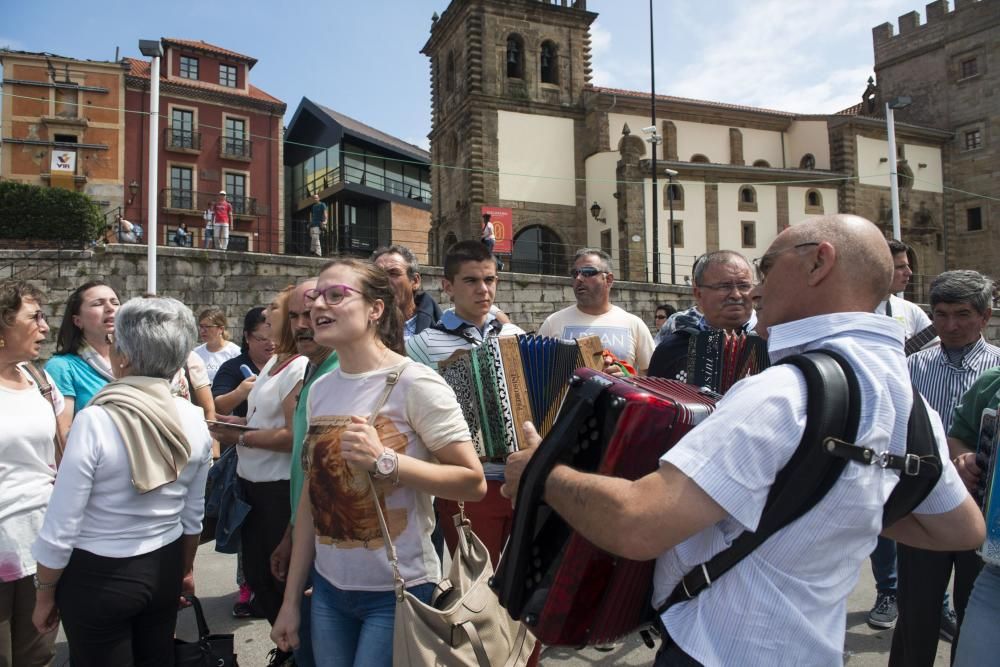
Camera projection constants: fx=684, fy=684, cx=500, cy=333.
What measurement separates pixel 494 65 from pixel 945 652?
34.1 m

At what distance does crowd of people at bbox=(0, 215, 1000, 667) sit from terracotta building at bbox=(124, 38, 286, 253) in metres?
33.2

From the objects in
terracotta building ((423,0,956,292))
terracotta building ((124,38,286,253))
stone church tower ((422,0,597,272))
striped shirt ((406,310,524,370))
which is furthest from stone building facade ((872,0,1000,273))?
striped shirt ((406,310,524,370))

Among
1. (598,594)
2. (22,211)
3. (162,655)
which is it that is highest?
(22,211)

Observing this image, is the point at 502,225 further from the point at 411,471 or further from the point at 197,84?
the point at 411,471

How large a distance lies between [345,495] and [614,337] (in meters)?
2.96

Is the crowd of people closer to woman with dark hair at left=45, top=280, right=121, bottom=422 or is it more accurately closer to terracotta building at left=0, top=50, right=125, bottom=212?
woman with dark hair at left=45, top=280, right=121, bottom=422

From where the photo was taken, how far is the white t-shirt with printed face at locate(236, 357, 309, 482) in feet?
11.5

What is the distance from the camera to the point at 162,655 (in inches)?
107

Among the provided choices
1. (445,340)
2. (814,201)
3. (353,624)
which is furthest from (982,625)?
(814,201)

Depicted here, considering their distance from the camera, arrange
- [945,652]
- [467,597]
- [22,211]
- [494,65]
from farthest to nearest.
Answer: [494,65] → [22,211] → [945,652] → [467,597]

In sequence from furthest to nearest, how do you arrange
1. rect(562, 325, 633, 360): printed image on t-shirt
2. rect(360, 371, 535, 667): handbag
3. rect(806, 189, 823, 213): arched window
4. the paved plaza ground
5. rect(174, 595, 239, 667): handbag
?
rect(806, 189, 823, 213): arched window → rect(562, 325, 633, 360): printed image on t-shirt → the paved plaza ground → rect(174, 595, 239, 667): handbag → rect(360, 371, 535, 667): handbag

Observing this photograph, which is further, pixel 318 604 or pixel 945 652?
pixel 945 652

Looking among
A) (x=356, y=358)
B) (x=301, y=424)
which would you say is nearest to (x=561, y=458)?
(x=356, y=358)

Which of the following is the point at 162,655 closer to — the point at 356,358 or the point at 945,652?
the point at 356,358
